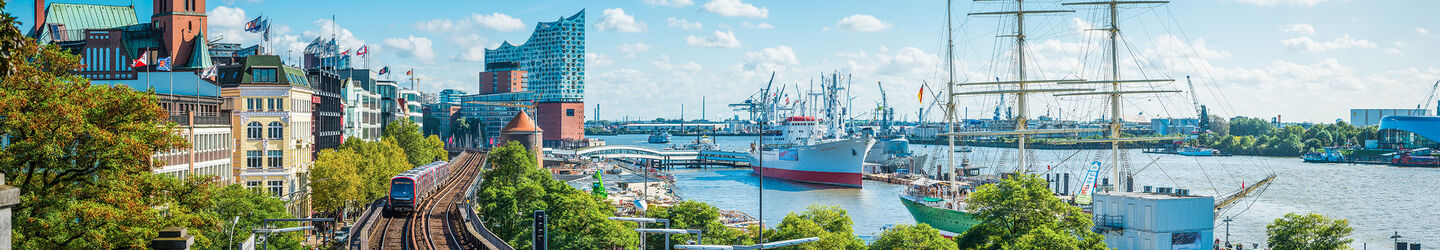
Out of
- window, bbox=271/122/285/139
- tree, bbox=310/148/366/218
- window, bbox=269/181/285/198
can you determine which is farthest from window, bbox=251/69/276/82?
window, bbox=269/181/285/198

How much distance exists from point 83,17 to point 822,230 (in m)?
46.1

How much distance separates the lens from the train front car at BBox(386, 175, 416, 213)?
58000 mm

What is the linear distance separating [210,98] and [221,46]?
79.7 feet

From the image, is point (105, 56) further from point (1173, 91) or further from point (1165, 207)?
point (1173, 91)

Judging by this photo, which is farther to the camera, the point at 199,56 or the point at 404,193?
the point at 404,193

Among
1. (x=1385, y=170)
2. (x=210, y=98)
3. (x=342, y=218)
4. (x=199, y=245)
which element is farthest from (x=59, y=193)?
(x=1385, y=170)

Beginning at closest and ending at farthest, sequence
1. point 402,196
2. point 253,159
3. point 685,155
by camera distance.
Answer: point 253,159
point 402,196
point 685,155

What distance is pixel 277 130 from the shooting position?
54.8 metres

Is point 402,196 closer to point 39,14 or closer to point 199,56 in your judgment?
point 199,56

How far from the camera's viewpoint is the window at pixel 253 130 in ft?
177

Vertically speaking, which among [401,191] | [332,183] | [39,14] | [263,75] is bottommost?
[401,191]

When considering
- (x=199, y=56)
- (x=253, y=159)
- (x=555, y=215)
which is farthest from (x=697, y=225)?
(x=199, y=56)

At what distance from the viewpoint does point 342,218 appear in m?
61.4

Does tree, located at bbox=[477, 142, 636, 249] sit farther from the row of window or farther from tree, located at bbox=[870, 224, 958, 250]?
the row of window
